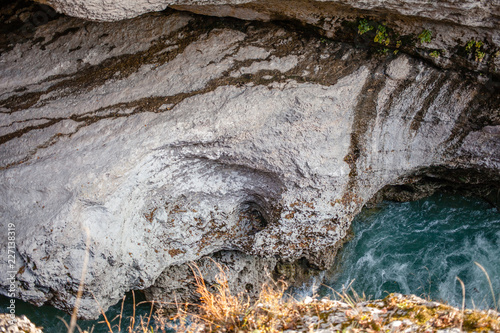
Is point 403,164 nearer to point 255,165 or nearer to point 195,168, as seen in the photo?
point 255,165

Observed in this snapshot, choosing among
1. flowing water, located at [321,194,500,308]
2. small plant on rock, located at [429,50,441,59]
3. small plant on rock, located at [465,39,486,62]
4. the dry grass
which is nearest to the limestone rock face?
small plant on rock, located at [465,39,486,62]

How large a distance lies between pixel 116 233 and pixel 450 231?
14.1ft

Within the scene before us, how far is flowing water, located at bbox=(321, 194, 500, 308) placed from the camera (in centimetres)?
477

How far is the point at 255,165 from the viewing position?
12.7 ft

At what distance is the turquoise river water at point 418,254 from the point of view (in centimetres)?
477

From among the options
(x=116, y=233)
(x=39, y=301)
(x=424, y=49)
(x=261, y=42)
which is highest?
(x=424, y=49)

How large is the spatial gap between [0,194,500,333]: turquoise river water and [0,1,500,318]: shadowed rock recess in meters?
0.87

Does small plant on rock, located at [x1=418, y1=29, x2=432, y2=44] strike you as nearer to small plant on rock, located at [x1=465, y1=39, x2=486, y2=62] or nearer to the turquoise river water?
small plant on rock, located at [x1=465, y1=39, x2=486, y2=62]

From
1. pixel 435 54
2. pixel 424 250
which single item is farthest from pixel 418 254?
pixel 435 54

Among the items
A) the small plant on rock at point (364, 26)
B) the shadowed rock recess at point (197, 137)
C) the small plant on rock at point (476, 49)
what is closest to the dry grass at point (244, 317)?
the shadowed rock recess at point (197, 137)

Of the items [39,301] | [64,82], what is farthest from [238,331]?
[64,82]

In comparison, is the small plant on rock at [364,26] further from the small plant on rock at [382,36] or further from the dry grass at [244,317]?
the dry grass at [244,317]

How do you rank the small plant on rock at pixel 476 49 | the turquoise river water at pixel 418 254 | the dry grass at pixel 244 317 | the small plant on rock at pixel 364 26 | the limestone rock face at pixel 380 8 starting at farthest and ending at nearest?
the turquoise river water at pixel 418 254 < the small plant on rock at pixel 364 26 < the small plant on rock at pixel 476 49 < the limestone rock face at pixel 380 8 < the dry grass at pixel 244 317

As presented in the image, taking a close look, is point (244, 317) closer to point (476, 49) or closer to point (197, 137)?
point (197, 137)
